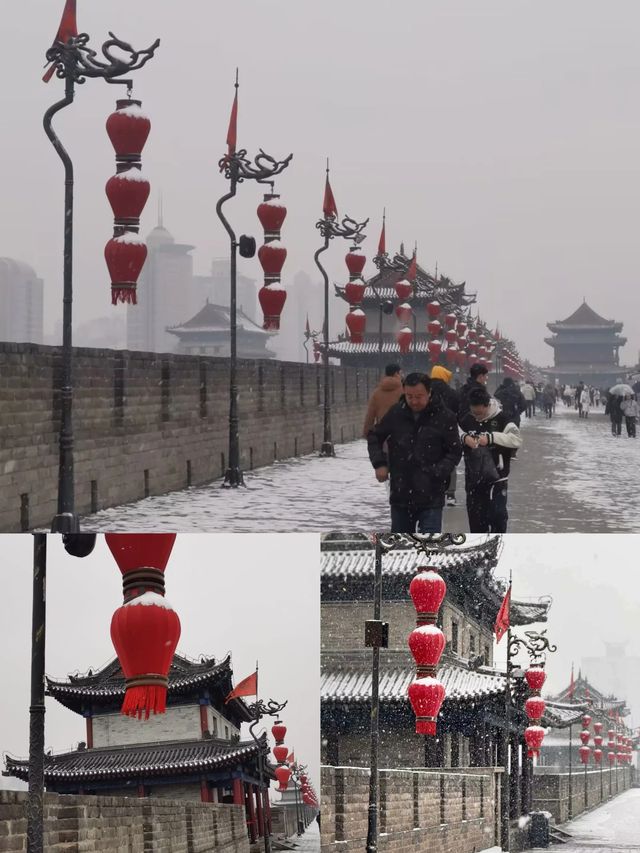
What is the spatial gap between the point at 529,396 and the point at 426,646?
10.1 ft

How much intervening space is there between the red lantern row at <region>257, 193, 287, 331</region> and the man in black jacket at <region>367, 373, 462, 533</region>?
7.68 feet

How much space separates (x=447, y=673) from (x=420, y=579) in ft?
2.37

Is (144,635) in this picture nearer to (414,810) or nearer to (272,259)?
(414,810)

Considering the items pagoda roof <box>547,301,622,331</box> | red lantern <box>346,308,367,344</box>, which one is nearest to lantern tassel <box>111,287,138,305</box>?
red lantern <box>346,308,367,344</box>

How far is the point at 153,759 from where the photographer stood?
8211mm

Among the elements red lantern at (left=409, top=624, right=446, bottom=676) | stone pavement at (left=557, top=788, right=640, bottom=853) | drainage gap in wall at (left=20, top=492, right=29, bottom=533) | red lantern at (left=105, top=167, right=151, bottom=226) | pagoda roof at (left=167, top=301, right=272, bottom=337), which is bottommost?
stone pavement at (left=557, top=788, right=640, bottom=853)

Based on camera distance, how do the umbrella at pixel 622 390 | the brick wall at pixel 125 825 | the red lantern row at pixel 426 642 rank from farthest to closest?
the umbrella at pixel 622 390, the red lantern row at pixel 426 642, the brick wall at pixel 125 825

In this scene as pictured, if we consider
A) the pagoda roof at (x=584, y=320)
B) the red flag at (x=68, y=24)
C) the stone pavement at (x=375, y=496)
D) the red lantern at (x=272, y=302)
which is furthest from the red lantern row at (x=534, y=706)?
the red flag at (x=68, y=24)

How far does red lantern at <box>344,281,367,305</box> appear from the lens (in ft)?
31.8

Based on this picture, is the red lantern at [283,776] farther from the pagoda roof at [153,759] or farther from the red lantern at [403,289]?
the red lantern at [403,289]

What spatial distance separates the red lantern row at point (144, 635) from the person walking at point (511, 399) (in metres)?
3.77

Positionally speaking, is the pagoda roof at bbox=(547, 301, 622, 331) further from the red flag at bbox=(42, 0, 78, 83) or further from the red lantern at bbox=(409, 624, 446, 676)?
the red flag at bbox=(42, 0, 78, 83)

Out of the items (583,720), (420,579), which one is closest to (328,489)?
(420,579)

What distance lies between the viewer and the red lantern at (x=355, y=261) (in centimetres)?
981
